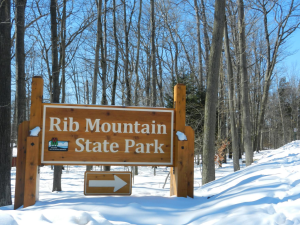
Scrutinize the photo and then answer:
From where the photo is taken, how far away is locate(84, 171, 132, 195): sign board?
4.01 metres

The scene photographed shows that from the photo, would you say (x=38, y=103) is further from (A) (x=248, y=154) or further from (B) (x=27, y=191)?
(A) (x=248, y=154)

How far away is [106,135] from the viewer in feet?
13.4

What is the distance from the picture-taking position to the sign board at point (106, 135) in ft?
13.0

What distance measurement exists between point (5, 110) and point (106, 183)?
3.71 metres

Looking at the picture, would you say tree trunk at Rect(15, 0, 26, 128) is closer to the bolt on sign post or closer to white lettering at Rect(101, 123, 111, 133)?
the bolt on sign post

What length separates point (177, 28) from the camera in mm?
20062

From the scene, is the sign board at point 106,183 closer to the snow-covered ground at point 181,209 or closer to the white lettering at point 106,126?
the snow-covered ground at point 181,209

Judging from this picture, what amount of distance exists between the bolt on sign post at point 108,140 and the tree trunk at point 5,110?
8.79 ft

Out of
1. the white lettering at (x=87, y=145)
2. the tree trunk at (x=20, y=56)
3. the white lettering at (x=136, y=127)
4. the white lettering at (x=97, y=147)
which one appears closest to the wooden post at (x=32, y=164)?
the white lettering at (x=87, y=145)

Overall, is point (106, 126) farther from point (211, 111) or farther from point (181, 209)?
point (211, 111)

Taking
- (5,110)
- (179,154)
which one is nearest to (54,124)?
(179,154)

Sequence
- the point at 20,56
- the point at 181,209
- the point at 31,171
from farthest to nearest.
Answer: the point at 20,56
the point at 31,171
the point at 181,209

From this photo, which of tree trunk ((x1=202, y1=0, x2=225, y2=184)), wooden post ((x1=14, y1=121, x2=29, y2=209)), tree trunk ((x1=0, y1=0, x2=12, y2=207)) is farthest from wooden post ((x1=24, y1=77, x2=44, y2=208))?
tree trunk ((x1=202, y1=0, x2=225, y2=184))

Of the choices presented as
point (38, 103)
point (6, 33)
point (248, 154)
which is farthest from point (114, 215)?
point (248, 154)
